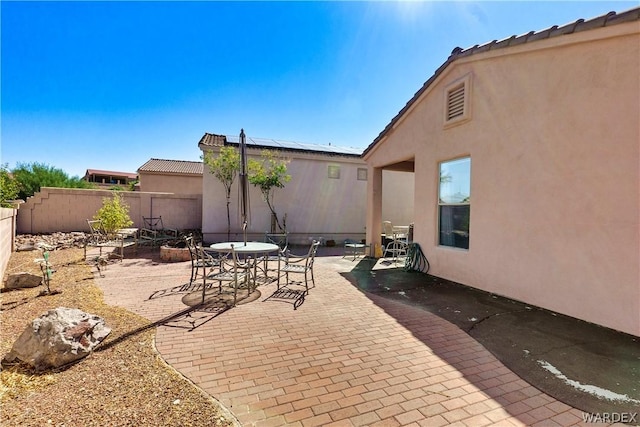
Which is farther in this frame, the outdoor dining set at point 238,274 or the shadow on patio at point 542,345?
the outdoor dining set at point 238,274

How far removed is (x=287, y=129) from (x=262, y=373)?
52.1 feet

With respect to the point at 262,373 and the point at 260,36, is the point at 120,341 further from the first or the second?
the point at 260,36

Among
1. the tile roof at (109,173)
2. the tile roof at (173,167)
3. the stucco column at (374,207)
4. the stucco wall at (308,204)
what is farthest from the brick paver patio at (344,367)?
the tile roof at (109,173)

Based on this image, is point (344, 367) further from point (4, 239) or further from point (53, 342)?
point (4, 239)

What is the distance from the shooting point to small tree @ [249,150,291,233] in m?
12.4

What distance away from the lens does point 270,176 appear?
1252 cm

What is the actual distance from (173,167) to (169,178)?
1.56 meters

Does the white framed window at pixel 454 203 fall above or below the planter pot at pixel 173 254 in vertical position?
above

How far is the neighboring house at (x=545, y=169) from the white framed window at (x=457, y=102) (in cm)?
2

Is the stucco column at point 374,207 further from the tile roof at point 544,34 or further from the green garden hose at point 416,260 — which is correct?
the tile roof at point 544,34

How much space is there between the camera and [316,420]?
7.36 ft

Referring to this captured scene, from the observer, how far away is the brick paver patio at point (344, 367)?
2.34 m

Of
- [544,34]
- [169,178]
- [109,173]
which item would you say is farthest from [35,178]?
[109,173]

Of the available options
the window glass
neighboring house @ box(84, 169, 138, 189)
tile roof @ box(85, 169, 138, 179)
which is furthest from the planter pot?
tile roof @ box(85, 169, 138, 179)
